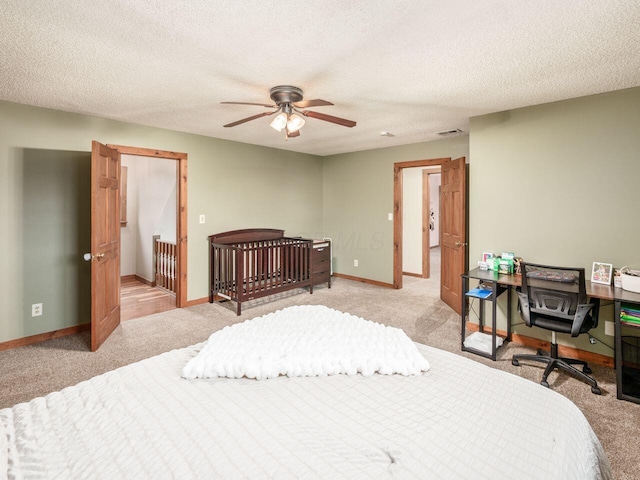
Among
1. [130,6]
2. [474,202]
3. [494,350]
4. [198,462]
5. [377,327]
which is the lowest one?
[494,350]

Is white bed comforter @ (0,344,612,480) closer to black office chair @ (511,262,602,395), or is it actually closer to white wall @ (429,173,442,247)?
black office chair @ (511,262,602,395)

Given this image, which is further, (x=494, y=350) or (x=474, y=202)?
(x=474, y=202)

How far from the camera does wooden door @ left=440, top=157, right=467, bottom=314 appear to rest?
12.6 ft

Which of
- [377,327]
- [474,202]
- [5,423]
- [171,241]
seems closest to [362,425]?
[377,327]

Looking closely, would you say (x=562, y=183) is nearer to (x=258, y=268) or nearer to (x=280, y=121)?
(x=280, y=121)

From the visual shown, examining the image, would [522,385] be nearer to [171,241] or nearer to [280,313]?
[280,313]

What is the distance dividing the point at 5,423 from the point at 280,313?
4.03 ft

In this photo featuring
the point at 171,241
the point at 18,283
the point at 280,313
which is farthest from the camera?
the point at 171,241

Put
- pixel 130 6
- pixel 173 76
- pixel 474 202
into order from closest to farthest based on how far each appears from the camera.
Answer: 1. pixel 130 6
2. pixel 173 76
3. pixel 474 202

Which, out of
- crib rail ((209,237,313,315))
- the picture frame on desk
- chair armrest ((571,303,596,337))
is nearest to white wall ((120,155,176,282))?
crib rail ((209,237,313,315))

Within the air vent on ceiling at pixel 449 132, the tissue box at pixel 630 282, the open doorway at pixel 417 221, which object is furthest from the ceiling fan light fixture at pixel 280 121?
the open doorway at pixel 417 221

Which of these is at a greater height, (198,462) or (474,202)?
(474,202)

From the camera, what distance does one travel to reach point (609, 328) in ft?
8.83

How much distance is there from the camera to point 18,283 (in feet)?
10.2
